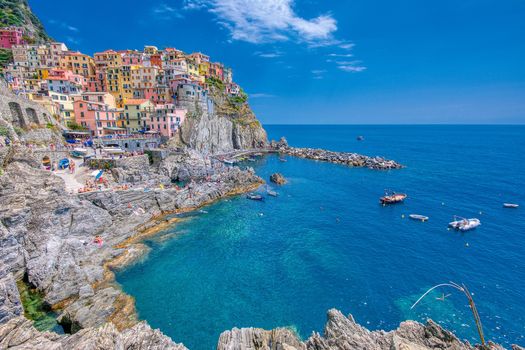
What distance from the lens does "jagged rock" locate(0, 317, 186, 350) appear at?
526 inches

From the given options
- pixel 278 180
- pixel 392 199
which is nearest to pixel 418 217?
pixel 392 199

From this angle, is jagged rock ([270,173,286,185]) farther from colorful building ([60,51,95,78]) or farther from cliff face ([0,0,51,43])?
cliff face ([0,0,51,43])

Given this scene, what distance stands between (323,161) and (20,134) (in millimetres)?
82143

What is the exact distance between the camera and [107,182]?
4372 centimetres

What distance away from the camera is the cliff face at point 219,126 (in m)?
78.8

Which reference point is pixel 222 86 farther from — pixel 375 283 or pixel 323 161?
pixel 375 283

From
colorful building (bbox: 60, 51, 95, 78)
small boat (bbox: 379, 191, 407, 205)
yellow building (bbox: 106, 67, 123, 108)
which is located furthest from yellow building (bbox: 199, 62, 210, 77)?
small boat (bbox: 379, 191, 407, 205)

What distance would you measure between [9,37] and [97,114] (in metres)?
59.8

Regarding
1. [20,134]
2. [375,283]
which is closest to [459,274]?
[375,283]

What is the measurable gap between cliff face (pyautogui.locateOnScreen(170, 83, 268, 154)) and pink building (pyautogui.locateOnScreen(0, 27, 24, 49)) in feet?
210

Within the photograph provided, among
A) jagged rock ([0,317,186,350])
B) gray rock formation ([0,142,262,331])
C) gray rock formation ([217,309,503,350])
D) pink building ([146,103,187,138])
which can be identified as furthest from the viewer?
pink building ([146,103,187,138])

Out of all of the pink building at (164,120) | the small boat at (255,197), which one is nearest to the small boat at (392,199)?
the small boat at (255,197)

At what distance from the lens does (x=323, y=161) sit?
9750 cm

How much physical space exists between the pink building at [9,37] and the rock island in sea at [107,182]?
18.9m
